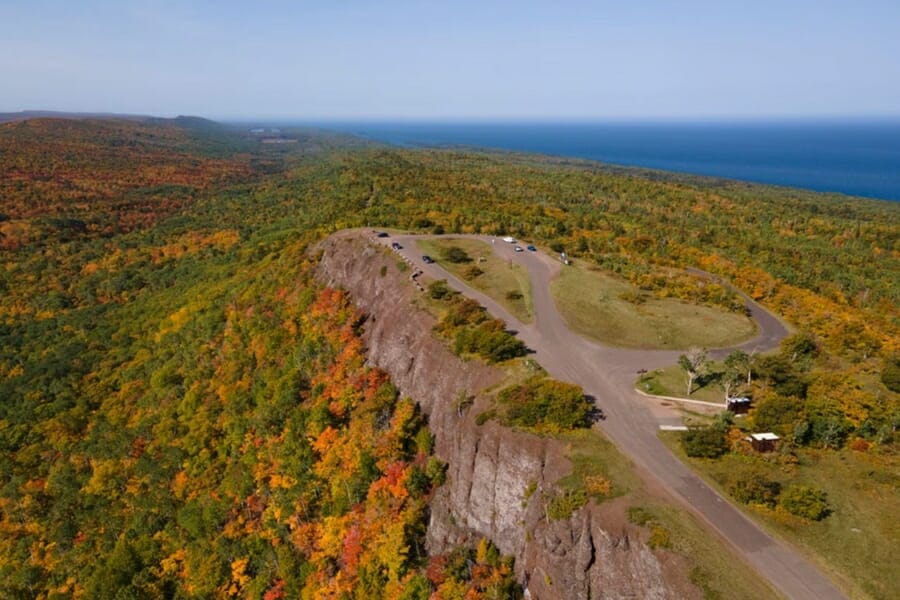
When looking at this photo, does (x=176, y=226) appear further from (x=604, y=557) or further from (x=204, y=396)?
(x=604, y=557)

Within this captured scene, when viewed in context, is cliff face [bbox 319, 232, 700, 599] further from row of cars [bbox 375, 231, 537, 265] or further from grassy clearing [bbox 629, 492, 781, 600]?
row of cars [bbox 375, 231, 537, 265]

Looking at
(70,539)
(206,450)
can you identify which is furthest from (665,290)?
(70,539)

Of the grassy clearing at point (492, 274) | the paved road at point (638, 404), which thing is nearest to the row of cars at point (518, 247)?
the grassy clearing at point (492, 274)

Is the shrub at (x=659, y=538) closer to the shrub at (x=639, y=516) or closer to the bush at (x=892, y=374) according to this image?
the shrub at (x=639, y=516)

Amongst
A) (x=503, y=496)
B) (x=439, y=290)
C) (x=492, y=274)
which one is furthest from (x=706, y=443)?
(x=492, y=274)

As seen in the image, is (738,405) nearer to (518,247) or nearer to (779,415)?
(779,415)

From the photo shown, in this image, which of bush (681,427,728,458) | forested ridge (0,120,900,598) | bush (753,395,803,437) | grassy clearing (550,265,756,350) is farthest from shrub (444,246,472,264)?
bush (753,395,803,437)
